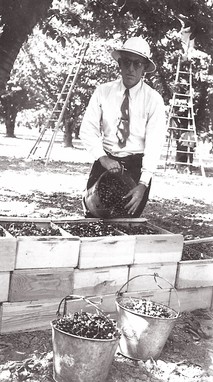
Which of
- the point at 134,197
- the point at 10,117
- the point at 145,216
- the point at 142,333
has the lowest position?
the point at 145,216

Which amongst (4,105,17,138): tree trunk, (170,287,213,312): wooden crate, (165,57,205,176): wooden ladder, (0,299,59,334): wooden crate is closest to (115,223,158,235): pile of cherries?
(170,287,213,312): wooden crate

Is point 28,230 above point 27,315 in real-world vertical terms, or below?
above

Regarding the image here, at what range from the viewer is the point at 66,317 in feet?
10.4

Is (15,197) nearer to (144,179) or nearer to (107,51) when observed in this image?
(144,179)

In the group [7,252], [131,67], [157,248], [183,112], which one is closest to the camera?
[7,252]

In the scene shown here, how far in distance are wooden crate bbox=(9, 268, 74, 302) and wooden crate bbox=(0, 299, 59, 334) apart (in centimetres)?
4

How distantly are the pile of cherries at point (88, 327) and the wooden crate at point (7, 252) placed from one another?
23.4 inches

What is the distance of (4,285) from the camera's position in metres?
3.49

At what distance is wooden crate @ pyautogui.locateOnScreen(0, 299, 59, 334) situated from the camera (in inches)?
138

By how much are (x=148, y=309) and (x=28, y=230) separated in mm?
1165

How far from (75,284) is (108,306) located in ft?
1.21

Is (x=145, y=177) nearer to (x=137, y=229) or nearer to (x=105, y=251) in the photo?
(x=137, y=229)

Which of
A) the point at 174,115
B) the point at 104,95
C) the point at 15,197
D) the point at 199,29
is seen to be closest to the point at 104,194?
the point at 104,95

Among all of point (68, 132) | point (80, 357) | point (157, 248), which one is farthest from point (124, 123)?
point (68, 132)
